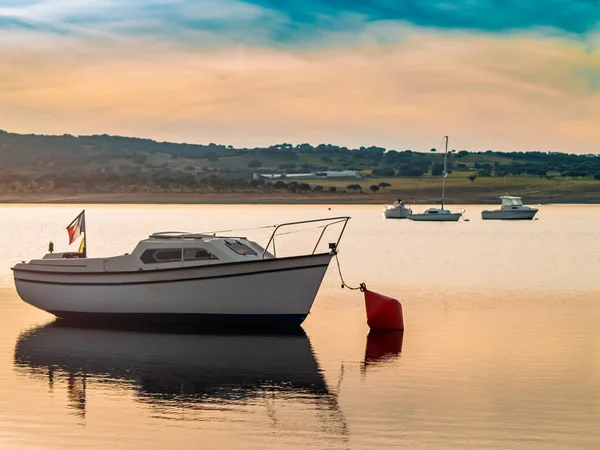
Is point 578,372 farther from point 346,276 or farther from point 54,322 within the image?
point 346,276

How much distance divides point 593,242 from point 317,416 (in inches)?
2891

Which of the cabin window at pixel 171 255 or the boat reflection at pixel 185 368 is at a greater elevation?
the cabin window at pixel 171 255

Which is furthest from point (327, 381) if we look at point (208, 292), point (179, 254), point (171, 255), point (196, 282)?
point (171, 255)

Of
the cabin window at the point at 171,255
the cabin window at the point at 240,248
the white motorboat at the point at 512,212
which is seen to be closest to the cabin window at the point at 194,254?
the cabin window at the point at 171,255

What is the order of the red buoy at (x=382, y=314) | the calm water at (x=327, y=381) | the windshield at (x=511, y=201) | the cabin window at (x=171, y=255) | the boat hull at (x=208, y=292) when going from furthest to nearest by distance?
the windshield at (x=511, y=201) → the red buoy at (x=382, y=314) → the cabin window at (x=171, y=255) → the boat hull at (x=208, y=292) → the calm water at (x=327, y=381)

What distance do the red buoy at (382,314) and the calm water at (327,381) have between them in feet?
1.59

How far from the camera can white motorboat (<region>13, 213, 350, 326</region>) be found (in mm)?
29344

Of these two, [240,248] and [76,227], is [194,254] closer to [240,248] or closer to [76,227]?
[240,248]

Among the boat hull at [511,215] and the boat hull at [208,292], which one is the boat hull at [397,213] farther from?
the boat hull at [208,292]

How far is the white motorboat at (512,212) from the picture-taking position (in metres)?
142

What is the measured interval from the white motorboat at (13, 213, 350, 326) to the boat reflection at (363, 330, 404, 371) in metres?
2.15

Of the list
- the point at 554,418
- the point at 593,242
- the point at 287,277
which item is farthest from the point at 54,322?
the point at 593,242

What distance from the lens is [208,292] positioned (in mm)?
29641

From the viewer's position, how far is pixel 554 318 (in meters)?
34.0
